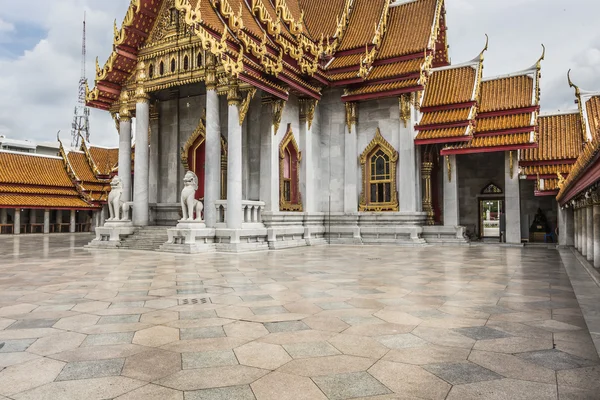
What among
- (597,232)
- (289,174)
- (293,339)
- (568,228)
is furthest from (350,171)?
(293,339)

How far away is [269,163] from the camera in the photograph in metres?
16.5

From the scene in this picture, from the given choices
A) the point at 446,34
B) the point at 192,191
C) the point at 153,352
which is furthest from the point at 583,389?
the point at 446,34

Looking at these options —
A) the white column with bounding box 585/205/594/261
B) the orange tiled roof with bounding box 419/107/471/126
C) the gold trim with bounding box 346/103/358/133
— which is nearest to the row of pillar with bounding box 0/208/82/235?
the gold trim with bounding box 346/103/358/133

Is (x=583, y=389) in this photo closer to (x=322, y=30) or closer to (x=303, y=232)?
(x=303, y=232)

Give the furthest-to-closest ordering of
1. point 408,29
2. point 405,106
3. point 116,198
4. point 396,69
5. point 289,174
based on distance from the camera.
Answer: point 408,29
point 396,69
point 405,106
point 289,174
point 116,198

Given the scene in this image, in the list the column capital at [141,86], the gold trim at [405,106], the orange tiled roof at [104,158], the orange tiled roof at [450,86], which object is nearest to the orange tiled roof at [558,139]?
the orange tiled roof at [450,86]

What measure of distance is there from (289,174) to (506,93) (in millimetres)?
10200

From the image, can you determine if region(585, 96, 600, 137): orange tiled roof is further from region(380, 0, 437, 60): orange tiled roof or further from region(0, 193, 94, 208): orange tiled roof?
region(0, 193, 94, 208): orange tiled roof

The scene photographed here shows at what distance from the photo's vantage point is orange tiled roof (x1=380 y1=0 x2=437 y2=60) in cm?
1948

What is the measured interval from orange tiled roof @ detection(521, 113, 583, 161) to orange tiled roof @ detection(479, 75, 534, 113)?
218 centimetres

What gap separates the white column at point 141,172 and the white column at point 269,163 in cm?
430

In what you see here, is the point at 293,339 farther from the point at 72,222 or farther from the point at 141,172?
the point at 72,222

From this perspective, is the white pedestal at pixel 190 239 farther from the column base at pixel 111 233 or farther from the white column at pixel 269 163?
the white column at pixel 269 163

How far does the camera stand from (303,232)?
699 inches
